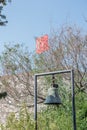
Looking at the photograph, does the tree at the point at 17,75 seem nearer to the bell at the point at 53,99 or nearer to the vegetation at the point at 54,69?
the vegetation at the point at 54,69

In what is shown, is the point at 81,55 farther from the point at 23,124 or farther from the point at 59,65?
the point at 23,124

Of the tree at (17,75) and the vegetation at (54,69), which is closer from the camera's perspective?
the vegetation at (54,69)

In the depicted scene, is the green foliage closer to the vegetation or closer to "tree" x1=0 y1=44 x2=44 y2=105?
the vegetation

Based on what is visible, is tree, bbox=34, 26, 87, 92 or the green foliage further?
tree, bbox=34, 26, 87, 92

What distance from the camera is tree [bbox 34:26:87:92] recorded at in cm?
1054

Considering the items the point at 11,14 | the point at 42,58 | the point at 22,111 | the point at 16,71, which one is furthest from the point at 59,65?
the point at 22,111

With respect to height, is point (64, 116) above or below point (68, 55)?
below

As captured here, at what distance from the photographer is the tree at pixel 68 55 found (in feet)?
34.6

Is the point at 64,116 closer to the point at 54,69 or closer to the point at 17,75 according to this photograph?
the point at 54,69

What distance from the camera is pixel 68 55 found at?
1062cm

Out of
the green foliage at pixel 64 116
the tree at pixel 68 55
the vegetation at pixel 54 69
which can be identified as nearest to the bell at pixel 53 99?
the green foliage at pixel 64 116

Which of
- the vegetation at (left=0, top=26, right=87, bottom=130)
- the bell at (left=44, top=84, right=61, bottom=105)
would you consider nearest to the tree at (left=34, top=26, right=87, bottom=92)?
the vegetation at (left=0, top=26, right=87, bottom=130)

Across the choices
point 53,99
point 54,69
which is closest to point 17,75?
point 54,69

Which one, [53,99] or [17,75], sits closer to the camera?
[53,99]
